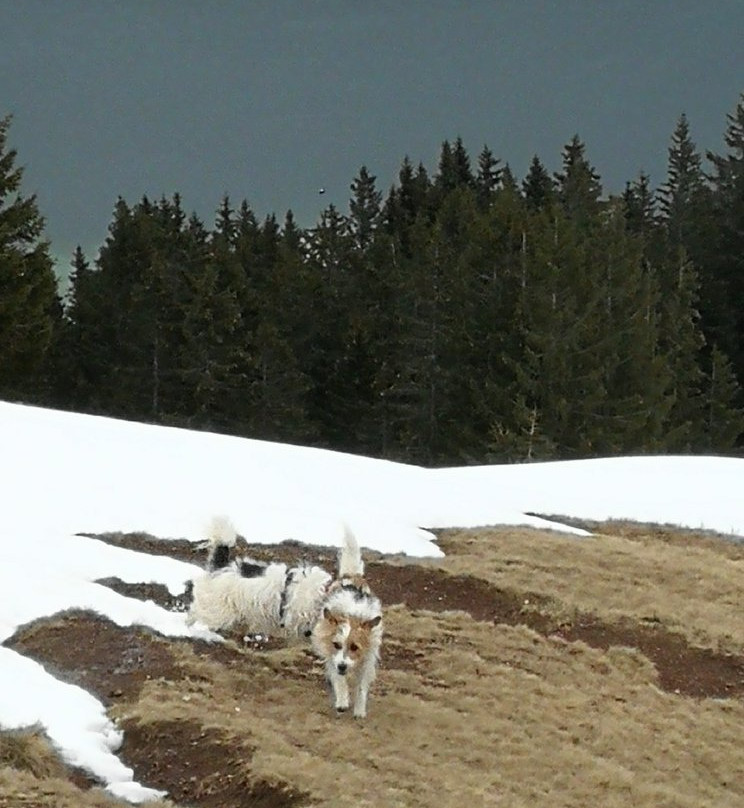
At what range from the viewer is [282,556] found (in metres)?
15.0

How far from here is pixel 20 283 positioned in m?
43.8

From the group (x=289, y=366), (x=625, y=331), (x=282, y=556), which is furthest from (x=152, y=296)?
(x=282, y=556)

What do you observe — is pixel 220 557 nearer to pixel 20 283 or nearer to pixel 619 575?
pixel 619 575

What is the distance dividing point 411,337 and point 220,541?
43240 millimetres

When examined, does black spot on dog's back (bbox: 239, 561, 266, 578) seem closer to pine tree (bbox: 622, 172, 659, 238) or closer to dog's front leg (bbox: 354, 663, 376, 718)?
dog's front leg (bbox: 354, 663, 376, 718)

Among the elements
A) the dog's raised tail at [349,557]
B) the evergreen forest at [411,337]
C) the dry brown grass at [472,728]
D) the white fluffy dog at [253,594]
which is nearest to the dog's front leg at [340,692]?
the dry brown grass at [472,728]

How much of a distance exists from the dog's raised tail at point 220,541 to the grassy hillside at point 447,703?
770mm

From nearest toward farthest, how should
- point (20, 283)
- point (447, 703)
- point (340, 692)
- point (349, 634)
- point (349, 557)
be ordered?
1. point (349, 634)
2. point (340, 692)
3. point (349, 557)
4. point (447, 703)
5. point (20, 283)

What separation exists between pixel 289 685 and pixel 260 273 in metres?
58.9

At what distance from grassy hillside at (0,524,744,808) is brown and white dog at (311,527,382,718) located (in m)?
0.29

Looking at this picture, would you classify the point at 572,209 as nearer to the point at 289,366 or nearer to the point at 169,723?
the point at 289,366

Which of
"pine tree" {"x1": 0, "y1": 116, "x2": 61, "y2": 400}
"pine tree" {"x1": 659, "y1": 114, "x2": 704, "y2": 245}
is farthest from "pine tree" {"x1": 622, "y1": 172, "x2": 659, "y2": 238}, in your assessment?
"pine tree" {"x1": 0, "y1": 116, "x2": 61, "y2": 400}

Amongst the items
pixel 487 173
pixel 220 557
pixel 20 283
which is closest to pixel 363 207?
pixel 487 173

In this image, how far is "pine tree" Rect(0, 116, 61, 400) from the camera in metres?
43.3
